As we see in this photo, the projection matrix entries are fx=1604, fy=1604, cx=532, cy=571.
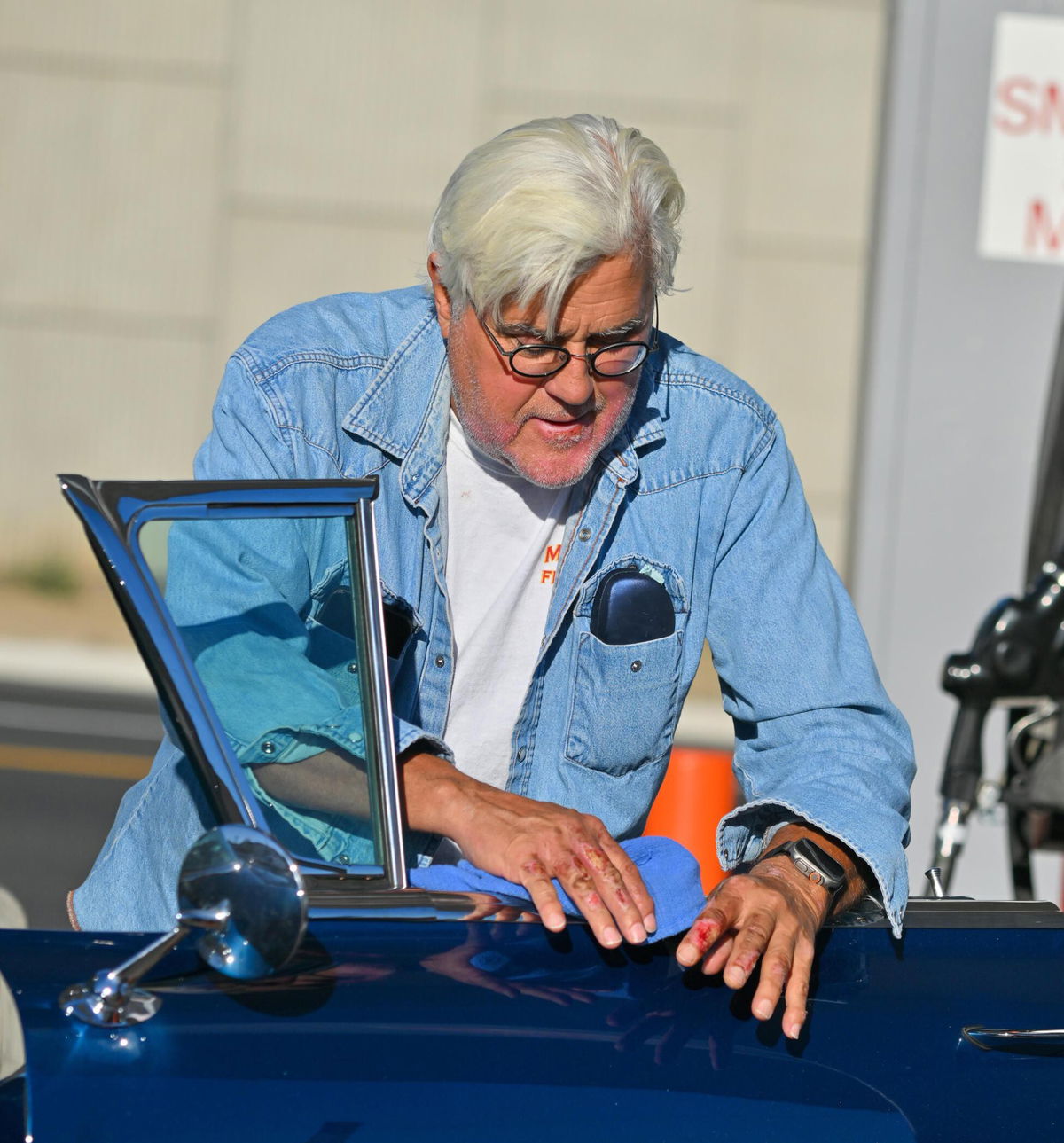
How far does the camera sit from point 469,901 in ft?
5.35

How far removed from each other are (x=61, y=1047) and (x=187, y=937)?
154mm

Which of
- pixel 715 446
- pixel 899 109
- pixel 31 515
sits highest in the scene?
pixel 899 109

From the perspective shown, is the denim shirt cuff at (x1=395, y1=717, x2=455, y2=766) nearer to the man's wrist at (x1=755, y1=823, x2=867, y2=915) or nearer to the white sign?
the man's wrist at (x1=755, y1=823, x2=867, y2=915)

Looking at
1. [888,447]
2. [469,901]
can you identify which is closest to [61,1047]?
[469,901]

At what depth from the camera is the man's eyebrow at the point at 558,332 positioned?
2.07 m

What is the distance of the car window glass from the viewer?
1619mm

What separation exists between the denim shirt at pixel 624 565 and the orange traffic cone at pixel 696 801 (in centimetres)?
238

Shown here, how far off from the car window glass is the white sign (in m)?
4.49

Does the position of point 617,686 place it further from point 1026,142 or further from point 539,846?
point 1026,142

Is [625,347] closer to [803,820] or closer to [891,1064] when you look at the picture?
[803,820]

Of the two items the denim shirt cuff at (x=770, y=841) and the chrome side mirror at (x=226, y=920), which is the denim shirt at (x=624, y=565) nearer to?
the denim shirt cuff at (x=770, y=841)

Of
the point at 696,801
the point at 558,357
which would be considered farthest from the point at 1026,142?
the point at 558,357

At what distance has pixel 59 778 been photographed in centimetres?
812

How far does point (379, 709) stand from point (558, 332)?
2.11 feet
